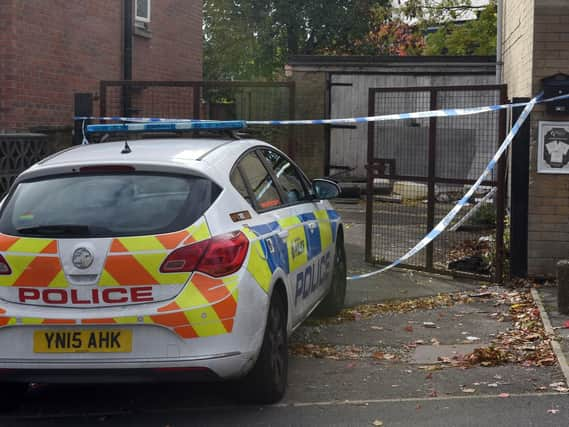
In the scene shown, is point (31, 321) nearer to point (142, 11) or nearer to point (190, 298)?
point (190, 298)

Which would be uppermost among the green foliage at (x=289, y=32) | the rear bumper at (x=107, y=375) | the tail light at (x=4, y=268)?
the green foliage at (x=289, y=32)

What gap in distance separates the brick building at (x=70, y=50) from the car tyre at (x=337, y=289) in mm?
6320

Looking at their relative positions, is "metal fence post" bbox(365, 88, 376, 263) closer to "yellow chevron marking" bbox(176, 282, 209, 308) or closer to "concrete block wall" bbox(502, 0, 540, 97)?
"concrete block wall" bbox(502, 0, 540, 97)

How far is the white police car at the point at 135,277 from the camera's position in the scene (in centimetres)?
516

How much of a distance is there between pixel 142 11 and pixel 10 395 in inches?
522

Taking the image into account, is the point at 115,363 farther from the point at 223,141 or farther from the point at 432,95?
the point at 432,95

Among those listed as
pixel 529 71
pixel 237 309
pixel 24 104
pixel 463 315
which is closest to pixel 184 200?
pixel 237 309

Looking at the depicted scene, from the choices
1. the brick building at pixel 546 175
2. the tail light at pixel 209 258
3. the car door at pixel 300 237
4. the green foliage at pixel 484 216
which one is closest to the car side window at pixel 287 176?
the car door at pixel 300 237

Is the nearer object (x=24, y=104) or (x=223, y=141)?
(x=223, y=141)

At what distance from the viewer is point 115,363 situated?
16.9 ft

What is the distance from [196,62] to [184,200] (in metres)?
16.0

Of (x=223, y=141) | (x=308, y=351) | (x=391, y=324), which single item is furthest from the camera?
(x=391, y=324)

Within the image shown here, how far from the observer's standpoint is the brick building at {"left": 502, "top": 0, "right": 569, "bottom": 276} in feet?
31.5

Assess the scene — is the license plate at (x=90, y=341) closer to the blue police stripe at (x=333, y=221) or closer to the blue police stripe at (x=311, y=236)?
the blue police stripe at (x=311, y=236)
